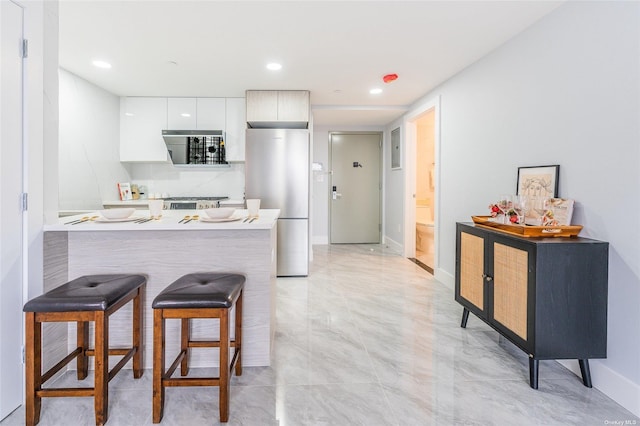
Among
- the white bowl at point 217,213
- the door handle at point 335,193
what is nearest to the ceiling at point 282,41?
the white bowl at point 217,213

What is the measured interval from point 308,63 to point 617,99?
2376 millimetres

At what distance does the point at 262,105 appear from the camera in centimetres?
416

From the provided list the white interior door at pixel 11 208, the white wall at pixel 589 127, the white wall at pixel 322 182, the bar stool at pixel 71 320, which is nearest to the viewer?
the bar stool at pixel 71 320

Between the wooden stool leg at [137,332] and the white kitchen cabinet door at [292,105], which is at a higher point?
the white kitchen cabinet door at [292,105]

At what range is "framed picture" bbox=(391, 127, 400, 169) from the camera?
17.9 feet

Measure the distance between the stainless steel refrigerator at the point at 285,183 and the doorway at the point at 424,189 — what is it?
2.04m

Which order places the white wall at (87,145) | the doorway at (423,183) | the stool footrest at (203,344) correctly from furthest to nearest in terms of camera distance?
the doorway at (423,183) < the white wall at (87,145) < the stool footrest at (203,344)

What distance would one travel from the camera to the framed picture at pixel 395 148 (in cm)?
545

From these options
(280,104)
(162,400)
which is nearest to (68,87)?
(280,104)

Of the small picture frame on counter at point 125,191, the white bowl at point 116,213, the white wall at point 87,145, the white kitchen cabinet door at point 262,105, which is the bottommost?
the white bowl at point 116,213

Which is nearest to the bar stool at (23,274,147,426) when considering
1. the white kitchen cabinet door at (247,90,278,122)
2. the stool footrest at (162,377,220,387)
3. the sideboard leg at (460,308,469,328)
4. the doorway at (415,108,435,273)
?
the stool footrest at (162,377,220,387)

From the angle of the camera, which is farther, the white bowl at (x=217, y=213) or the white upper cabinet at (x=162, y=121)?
the white upper cabinet at (x=162, y=121)

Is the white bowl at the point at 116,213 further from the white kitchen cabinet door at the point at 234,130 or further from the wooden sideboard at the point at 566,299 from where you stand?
the white kitchen cabinet door at the point at 234,130

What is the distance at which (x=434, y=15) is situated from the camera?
2.33m
